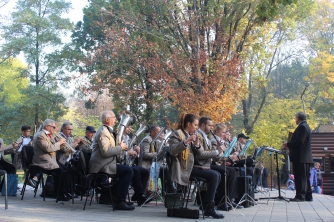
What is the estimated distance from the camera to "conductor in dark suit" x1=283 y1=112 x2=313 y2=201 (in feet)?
40.7

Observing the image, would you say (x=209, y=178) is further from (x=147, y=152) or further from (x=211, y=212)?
(x=147, y=152)

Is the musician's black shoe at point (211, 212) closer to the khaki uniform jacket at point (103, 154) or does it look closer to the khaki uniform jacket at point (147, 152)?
the khaki uniform jacket at point (103, 154)

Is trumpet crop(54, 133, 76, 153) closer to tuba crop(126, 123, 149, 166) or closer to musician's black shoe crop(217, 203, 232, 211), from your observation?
tuba crop(126, 123, 149, 166)

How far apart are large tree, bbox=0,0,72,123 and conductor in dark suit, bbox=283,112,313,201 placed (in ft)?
90.3

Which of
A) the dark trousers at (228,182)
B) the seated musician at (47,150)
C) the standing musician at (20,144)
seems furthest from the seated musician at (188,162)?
the standing musician at (20,144)

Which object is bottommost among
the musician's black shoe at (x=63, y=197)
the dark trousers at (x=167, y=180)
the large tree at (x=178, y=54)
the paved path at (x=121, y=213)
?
the paved path at (x=121, y=213)

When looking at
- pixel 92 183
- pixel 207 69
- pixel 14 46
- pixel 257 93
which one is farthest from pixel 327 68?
pixel 92 183

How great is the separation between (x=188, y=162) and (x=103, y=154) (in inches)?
59.2

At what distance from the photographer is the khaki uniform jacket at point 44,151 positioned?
10.1m

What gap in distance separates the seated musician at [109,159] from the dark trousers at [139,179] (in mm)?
710

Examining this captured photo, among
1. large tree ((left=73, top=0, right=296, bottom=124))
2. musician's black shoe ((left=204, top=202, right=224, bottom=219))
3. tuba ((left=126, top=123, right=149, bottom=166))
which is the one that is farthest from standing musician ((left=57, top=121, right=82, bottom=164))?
large tree ((left=73, top=0, right=296, bottom=124))

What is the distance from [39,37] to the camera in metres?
38.1

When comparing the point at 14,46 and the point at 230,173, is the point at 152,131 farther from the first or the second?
the point at 14,46

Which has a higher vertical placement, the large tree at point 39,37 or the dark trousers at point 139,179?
the large tree at point 39,37
